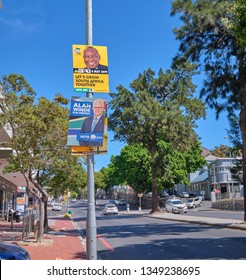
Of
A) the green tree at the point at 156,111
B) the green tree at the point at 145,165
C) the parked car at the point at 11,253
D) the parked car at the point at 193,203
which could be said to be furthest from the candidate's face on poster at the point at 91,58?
the parked car at the point at 193,203

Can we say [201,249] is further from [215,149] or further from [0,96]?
[215,149]

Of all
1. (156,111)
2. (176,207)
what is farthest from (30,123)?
(176,207)

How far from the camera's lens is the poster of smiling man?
711cm

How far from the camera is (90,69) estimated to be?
290 inches

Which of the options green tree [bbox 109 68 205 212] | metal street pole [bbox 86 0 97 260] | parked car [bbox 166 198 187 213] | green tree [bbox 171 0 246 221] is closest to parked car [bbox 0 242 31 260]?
metal street pole [bbox 86 0 97 260]

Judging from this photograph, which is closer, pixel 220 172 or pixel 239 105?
pixel 239 105

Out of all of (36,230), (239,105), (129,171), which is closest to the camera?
(36,230)

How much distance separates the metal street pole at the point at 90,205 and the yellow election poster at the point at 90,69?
0.21m

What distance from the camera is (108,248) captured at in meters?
15.1

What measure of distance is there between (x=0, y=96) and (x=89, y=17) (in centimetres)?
1029

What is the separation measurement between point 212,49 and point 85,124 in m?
16.4

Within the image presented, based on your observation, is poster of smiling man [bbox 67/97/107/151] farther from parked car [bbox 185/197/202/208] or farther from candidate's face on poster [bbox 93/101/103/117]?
parked car [bbox 185/197/202/208]

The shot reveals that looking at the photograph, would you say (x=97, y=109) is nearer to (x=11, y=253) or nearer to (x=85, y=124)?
(x=85, y=124)
